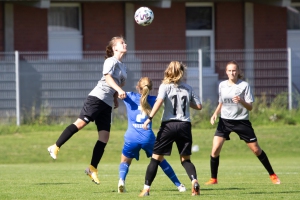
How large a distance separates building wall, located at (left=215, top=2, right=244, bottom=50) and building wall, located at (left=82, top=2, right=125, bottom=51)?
3159 millimetres

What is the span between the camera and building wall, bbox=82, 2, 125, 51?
77.8 ft

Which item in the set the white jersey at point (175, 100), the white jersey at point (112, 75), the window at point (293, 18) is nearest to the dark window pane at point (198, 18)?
the window at point (293, 18)

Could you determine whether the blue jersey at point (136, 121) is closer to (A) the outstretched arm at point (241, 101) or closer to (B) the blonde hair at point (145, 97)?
(B) the blonde hair at point (145, 97)

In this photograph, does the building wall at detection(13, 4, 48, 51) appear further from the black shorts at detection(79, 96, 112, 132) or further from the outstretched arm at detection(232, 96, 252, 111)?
the outstretched arm at detection(232, 96, 252, 111)

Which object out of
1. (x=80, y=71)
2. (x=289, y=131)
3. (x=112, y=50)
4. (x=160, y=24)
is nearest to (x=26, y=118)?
(x=80, y=71)

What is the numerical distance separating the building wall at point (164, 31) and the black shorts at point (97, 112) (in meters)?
Answer: 13.7

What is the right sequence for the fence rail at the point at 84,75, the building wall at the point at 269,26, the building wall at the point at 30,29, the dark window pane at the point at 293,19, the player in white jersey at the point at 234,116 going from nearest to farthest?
the player in white jersey at the point at 234,116
the fence rail at the point at 84,75
the building wall at the point at 30,29
the building wall at the point at 269,26
the dark window pane at the point at 293,19

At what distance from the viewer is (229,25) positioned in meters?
24.9

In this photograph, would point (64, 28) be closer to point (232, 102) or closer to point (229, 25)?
point (229, 25)

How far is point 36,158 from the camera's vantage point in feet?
62.3

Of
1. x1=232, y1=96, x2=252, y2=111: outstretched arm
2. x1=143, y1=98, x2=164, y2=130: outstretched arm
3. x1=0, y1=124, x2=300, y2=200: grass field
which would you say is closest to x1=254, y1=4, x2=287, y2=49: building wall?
x1=0, y1=124, x2=300, y2=200: grass field

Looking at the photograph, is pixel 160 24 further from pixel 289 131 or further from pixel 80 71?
pixel 289 131

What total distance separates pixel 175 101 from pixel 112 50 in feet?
5.15

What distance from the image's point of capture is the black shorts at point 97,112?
1023 centimetres
